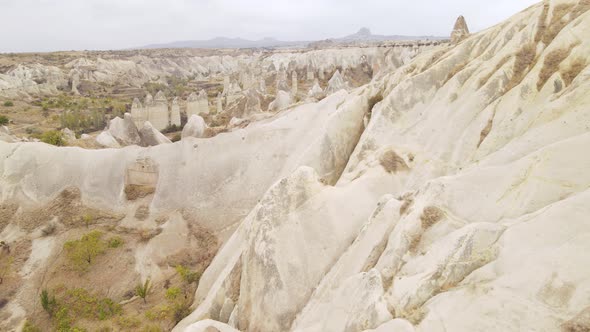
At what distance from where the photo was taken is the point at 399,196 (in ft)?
41.9

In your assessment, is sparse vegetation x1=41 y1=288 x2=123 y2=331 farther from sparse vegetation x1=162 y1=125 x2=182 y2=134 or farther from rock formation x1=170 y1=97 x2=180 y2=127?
rock formation x1=170 y1=97 x2=180 y2=127

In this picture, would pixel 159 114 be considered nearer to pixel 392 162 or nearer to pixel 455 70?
pixel 392 162

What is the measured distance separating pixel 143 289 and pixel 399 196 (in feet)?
45.7

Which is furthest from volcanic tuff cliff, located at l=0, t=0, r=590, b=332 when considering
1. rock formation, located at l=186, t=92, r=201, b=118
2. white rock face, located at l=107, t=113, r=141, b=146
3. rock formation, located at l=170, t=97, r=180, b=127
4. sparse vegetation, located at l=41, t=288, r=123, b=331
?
rock formation, located at l=186, t=92, r=201, b=118

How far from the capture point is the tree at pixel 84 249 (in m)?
20.4

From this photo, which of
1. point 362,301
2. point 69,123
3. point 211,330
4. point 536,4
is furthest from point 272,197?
point 69,123

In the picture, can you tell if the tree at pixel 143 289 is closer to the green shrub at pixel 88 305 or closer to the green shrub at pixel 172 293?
the green shrub at pixel 88 305

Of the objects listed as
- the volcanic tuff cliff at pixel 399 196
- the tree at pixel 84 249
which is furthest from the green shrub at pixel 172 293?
the tree at pixel 84 249

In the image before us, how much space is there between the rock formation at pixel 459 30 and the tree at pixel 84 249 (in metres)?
23.8

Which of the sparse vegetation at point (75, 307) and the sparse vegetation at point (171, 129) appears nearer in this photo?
the sparse vegetation at point (75, 307)

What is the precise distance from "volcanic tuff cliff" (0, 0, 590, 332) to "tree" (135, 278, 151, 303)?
0.77m

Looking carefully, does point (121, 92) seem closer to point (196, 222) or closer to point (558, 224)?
point (196, 222)

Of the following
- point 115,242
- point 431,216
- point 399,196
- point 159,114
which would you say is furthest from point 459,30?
point 159,114

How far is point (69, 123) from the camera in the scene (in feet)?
181
